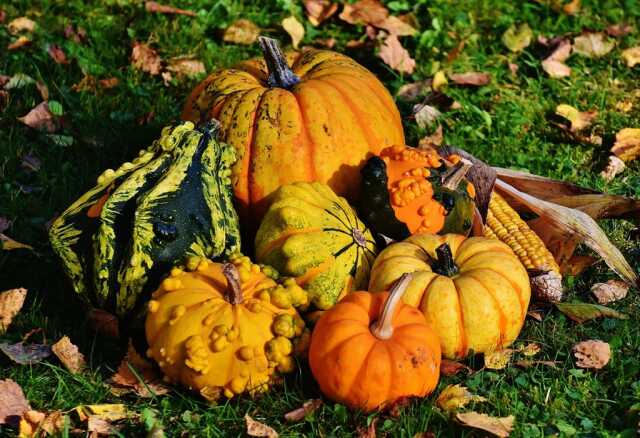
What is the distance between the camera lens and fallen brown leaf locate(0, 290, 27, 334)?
4086 mm

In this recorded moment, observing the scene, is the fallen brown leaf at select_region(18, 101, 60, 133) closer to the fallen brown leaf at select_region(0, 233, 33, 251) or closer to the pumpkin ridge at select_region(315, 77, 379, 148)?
the fallen brown leaf at select_region(0, 233, 33, 251)

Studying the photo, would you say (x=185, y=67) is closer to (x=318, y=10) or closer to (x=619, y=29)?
(x=318, y=10)

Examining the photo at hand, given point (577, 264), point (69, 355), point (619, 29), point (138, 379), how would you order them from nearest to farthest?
1. point (138, 379)
2. point (69, 355)
3. point (577, 264)
4. point (619, 29)

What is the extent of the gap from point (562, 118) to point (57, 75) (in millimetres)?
3268

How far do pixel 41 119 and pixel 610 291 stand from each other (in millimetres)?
3374

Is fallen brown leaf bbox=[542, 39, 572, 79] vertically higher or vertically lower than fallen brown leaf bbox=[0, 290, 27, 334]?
lower

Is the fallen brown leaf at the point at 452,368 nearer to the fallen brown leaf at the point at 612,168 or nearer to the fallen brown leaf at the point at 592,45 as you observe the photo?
the fallen brown leaf at the point at 612,168

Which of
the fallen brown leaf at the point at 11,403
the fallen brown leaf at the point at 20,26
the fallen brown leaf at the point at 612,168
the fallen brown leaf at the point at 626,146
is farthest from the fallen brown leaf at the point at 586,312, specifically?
the fallen brown leaf at the point at 20,26

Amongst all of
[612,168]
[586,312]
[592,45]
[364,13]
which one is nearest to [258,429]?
[586,312]

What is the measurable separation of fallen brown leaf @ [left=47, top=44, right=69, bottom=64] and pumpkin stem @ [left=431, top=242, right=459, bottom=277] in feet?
10.5

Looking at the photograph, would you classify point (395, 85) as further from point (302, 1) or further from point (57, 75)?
point (57, 75)

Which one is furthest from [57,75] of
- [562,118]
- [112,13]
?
[562,118]

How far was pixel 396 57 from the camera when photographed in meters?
6.35

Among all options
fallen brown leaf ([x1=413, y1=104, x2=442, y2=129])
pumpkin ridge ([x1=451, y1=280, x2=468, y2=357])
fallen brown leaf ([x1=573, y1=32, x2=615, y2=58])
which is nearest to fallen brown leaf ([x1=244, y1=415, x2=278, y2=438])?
pumpkin ridge ([x1=451, y1=280, x2=468, y2=357])
